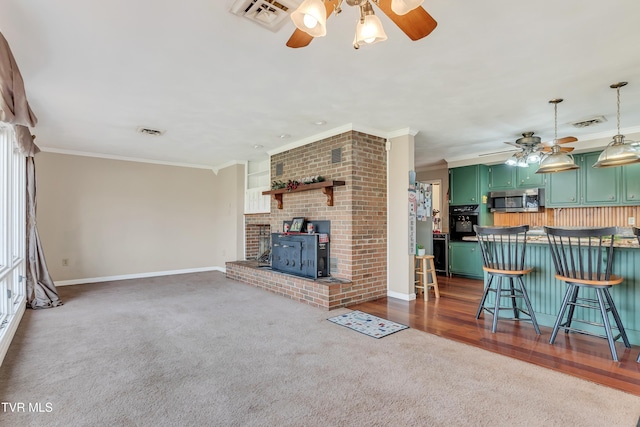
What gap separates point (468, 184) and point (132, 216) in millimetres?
6569

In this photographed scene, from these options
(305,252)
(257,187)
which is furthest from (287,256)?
(257,187)

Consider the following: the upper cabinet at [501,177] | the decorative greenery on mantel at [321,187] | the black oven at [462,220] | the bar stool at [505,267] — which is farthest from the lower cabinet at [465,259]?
the decorative greenery on mantel at [321,187]

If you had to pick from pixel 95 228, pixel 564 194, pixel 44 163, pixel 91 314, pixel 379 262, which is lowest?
pixel 91 314

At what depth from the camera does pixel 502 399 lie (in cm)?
197

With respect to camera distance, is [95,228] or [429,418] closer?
[429,418]

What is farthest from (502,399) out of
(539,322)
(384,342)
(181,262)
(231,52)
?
(181,262)

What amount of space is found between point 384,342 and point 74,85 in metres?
3.72

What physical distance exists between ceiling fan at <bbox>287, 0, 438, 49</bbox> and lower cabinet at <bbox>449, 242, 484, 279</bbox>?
516 cm

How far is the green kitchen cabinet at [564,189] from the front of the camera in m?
4.83

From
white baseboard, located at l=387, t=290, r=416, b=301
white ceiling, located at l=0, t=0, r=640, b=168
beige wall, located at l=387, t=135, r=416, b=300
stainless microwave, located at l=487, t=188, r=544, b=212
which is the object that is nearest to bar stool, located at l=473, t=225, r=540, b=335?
white baseboard, located at l=387, t=290, r=416, b=301

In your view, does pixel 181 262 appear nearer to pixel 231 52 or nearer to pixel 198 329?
pixel 198 329

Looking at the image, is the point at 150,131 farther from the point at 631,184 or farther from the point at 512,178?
the point at 631,184

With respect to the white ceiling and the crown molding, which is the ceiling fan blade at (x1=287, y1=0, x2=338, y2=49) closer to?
the white ceiling

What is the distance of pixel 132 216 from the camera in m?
6.26
